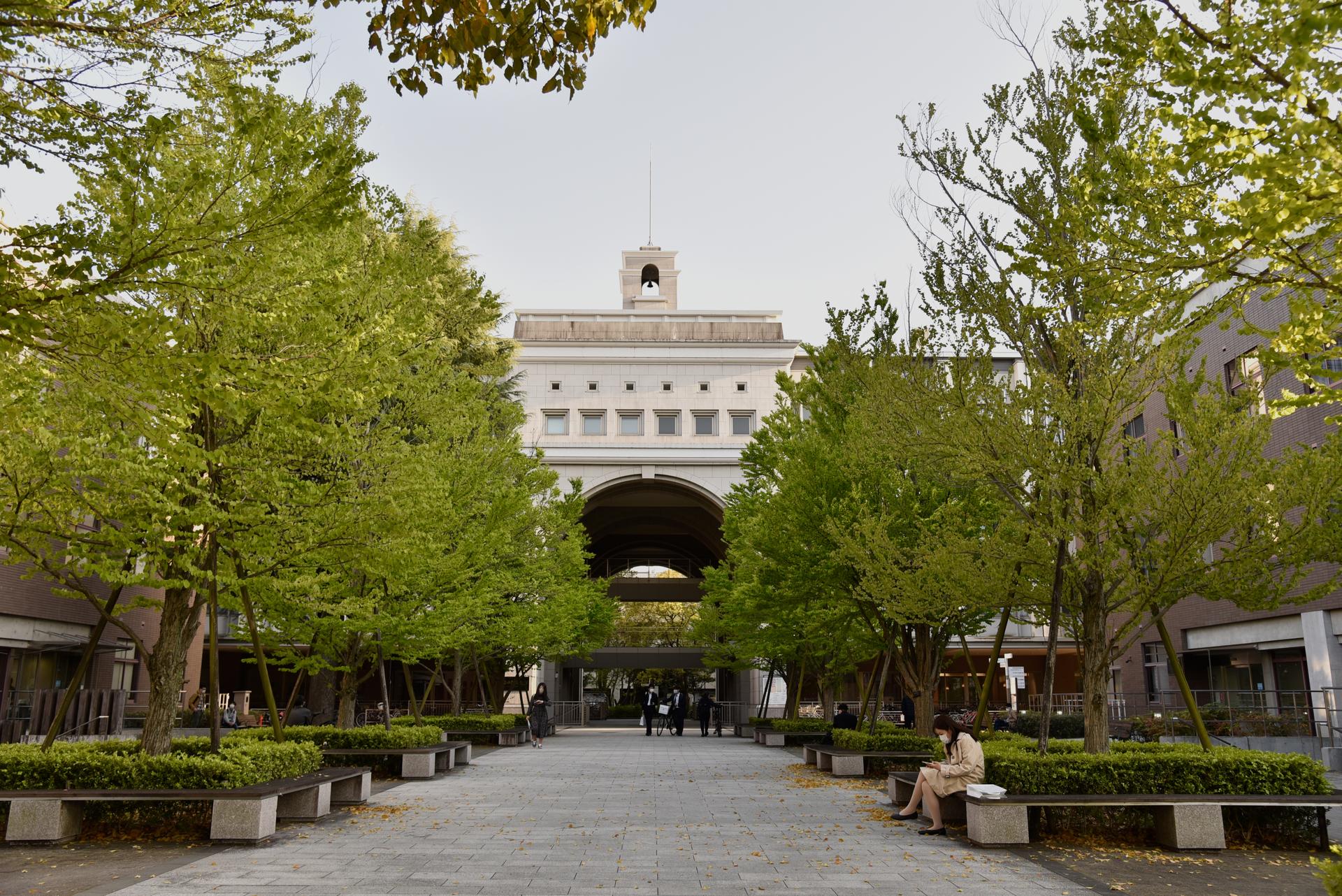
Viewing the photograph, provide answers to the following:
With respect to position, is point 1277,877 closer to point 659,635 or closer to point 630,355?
point 630,355

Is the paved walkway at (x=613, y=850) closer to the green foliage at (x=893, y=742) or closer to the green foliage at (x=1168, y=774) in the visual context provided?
the green foliage at (x=1168, y=774)

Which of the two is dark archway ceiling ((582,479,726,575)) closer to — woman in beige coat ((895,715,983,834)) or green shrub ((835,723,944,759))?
green shrub ((835,723,944,759))

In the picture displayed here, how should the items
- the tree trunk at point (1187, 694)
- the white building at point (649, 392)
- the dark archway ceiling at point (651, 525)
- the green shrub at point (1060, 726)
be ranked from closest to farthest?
1. the tree trunk at point (1187, 694)
2. the green shrub at point (1060, 726)
3. the white building at point (649, 392)
4. the dark archway ceiling at point (651, 525)

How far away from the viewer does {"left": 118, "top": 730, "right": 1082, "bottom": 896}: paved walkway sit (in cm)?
817

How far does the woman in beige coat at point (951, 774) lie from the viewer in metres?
11.2

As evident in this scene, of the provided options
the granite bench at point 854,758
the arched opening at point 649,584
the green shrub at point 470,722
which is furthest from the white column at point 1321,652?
the arched opening at point 649,584

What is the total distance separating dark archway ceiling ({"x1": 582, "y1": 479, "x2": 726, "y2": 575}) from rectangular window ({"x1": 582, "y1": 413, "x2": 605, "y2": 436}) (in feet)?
8.85

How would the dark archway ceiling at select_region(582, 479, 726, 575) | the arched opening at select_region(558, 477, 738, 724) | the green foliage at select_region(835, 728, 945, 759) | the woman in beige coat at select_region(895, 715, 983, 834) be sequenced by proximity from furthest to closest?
1. the arched opening at select_region(558, 477, 738, 724)
2. the dark archway ceiling at select_region(582, 479, 726, 575)
3. the green foliage at select_region(835, 728, 945, 759)
4. the woman in beige coat at select_region(895, 715, 983, 834)

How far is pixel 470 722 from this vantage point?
28.0 m

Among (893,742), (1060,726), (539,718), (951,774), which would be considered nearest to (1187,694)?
(951,774)

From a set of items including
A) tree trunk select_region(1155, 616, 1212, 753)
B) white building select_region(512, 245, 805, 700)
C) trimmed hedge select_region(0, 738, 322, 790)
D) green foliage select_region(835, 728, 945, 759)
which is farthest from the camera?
white building select_region(512, 245, 805, 700)

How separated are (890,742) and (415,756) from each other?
27.3ft

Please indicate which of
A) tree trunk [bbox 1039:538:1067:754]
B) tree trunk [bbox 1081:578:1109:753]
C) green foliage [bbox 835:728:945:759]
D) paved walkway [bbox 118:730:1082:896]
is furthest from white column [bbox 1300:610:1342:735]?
tree trunk [bbox 1039:538:1067:754]

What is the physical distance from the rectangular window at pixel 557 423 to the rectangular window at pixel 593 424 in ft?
2.67
